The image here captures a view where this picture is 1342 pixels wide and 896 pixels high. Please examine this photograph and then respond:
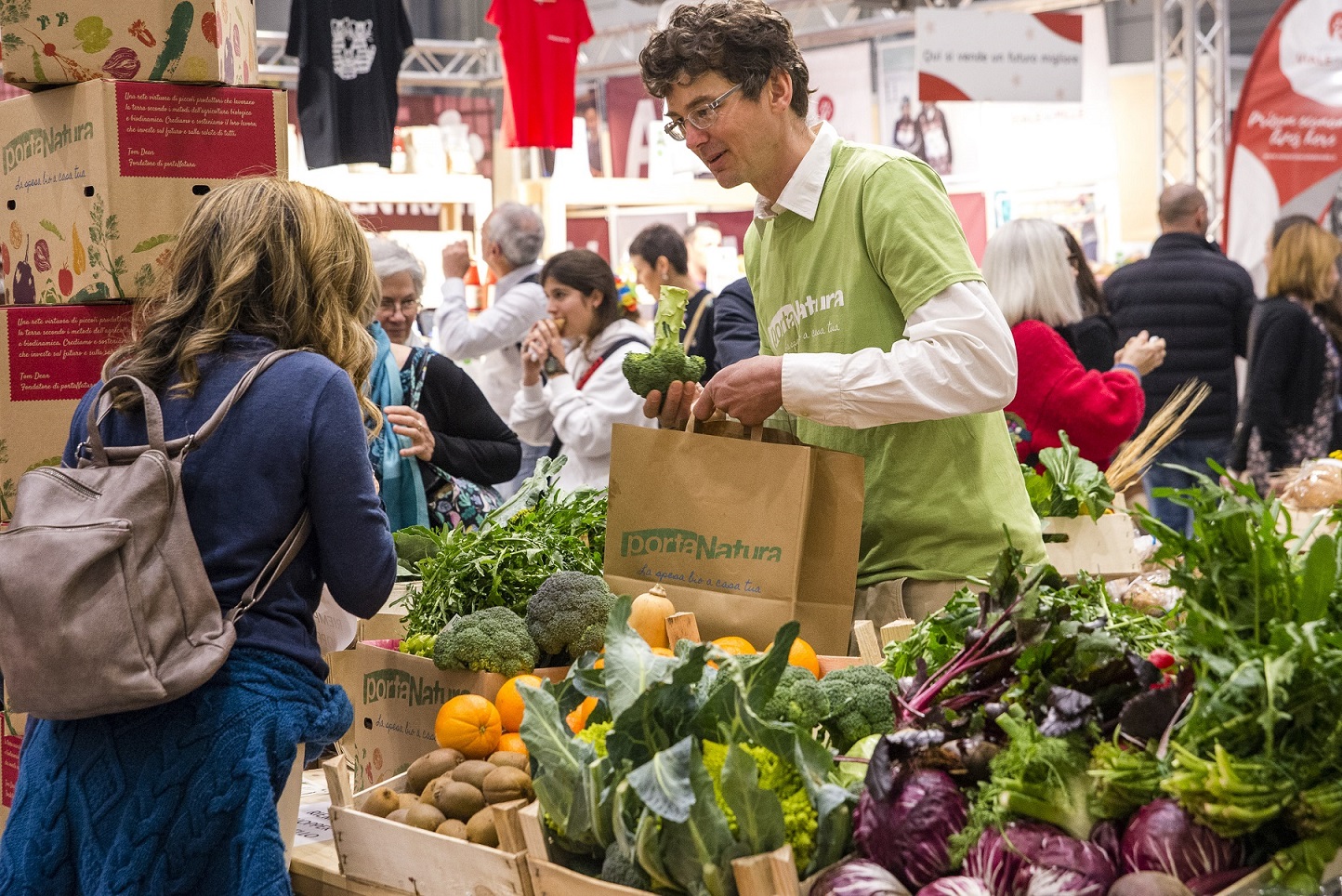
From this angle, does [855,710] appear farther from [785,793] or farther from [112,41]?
[112,41]

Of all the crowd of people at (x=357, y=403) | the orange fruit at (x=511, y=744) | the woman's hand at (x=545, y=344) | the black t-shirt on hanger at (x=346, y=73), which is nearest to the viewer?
the crowd of people at (x=357, y=403)

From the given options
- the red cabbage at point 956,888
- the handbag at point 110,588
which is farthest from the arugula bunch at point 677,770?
the handbag at point 110,588

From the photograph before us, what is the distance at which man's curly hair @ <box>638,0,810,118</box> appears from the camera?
6.68 feet

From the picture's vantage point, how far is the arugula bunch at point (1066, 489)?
9.89 ft

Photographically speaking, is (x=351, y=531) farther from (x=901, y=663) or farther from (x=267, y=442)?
(x=901, y=663)

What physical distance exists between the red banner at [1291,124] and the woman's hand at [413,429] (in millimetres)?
5456

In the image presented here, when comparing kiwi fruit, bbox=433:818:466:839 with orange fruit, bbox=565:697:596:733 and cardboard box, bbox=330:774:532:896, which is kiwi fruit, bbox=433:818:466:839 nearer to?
cardboard box, bbox=330:774:532:896

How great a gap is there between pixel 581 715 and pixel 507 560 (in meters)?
0.59

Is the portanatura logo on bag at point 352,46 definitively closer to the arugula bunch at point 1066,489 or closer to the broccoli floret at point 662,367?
the arugula bunch at point 1066,489

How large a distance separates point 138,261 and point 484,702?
1109mm

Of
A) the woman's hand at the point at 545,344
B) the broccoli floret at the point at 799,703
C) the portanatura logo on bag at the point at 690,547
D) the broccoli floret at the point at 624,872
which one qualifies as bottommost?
the broccoli floret at the point at 624,872

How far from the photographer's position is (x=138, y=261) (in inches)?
94.9

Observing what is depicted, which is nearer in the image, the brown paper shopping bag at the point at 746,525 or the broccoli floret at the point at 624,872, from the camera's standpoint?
the broccoli floret at the point at 624,872

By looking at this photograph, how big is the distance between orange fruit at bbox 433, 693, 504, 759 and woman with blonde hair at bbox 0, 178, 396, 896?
6.7 inches
